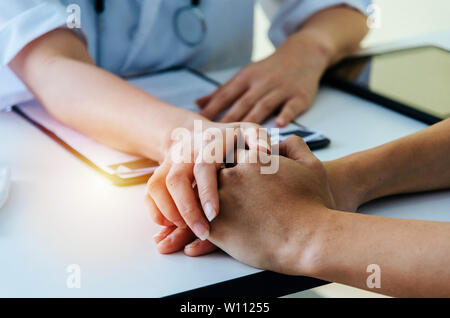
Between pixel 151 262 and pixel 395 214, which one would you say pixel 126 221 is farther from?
pixel 395 214

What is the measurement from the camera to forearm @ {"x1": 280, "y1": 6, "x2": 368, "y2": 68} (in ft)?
3.18

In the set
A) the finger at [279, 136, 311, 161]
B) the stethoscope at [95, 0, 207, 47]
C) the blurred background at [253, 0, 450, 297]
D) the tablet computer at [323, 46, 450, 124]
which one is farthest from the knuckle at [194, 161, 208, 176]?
the blurred background at [253, 0, 450, 297]

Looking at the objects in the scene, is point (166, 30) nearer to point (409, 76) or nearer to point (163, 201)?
point (409, 76)

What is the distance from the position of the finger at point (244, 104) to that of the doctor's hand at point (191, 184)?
20 cm

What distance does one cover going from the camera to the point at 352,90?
91cm

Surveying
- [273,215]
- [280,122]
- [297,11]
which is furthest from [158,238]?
[297,11]

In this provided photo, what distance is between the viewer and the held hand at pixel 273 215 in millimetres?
491

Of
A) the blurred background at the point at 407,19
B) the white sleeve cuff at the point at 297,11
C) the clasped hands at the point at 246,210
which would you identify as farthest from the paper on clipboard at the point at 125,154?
the blurred background at the point at 407,19

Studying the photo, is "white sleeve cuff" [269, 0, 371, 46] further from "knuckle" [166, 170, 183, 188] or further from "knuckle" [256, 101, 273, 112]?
"knuckle" [166, 170, 183, 188]

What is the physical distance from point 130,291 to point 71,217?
0.14 metres

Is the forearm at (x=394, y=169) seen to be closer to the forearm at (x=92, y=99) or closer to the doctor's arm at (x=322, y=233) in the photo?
the doctor's arm at (x=322, y=233)

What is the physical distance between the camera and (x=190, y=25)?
1.08 m

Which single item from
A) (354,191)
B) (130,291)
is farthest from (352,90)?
(130,291)

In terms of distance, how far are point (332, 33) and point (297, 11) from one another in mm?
103
